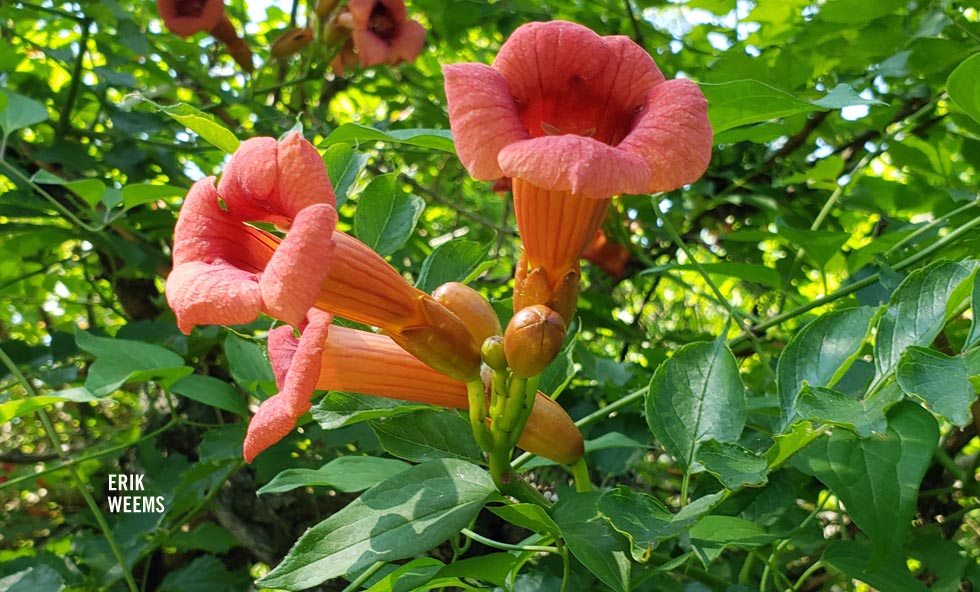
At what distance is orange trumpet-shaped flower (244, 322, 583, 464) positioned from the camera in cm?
103

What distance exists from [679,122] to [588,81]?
150mm

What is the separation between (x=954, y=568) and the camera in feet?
4.51

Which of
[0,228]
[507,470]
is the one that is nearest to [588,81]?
[507,470]

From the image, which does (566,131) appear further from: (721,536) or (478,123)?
(721,536)

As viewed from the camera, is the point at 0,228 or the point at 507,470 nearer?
the point at 507,470

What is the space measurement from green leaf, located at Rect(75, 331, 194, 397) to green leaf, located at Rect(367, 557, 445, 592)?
645 mm

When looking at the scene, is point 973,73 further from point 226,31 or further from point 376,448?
point 226,31

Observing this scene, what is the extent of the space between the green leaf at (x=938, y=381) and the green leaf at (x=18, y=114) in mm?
1884

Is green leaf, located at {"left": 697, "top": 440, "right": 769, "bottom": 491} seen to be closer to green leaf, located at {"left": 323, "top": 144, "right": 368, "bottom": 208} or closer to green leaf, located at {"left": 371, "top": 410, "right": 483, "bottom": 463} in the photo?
green leaf, located at {"left": 371, "top": 410, "right": 483, "bottom": 463}

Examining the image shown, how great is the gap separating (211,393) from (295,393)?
80cm

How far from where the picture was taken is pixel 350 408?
1122 mm

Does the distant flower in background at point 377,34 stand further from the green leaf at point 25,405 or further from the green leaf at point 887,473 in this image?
the green leaf at point 887,473

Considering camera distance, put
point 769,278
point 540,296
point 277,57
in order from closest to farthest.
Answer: point 540,296 → point 769,278 → point 277,57

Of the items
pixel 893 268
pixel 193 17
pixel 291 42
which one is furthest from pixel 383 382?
pixel 193 17
